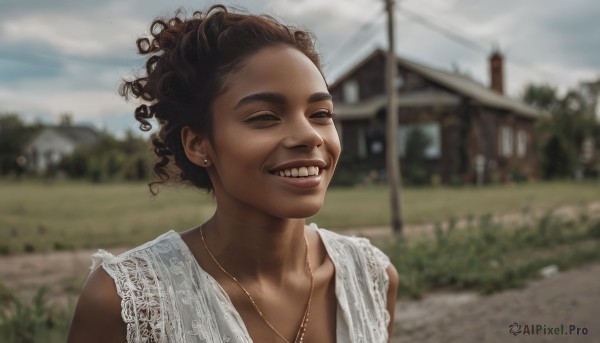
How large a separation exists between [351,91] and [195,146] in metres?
27.8

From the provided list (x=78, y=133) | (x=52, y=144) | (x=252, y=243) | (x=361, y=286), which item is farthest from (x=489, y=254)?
(x=78, y=133)

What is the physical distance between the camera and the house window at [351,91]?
28984mm

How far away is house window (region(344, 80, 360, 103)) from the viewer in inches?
1141

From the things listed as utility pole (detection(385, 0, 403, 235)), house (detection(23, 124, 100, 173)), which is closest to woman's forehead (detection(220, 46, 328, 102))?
utility pole (detection(385, 0, 403, 235))

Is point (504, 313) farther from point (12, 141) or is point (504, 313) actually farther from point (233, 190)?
point (12, 141)

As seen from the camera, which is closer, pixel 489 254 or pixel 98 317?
pixel 98 317

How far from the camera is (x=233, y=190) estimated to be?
5.24 feet

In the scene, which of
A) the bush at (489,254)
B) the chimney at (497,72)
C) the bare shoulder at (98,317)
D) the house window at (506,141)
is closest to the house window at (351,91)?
the house window at (506,141)

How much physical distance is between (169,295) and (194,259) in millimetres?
125

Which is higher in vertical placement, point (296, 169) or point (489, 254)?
point (296, 169)

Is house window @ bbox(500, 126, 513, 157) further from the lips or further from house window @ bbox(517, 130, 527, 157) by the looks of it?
the lips

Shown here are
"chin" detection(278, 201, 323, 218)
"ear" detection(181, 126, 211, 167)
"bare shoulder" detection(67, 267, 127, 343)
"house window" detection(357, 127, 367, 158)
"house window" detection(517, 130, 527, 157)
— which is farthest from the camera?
"house window" detection(517, 130, 527, 157)

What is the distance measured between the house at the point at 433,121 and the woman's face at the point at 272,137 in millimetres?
22243

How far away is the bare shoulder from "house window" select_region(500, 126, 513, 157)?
2815 centimetres
